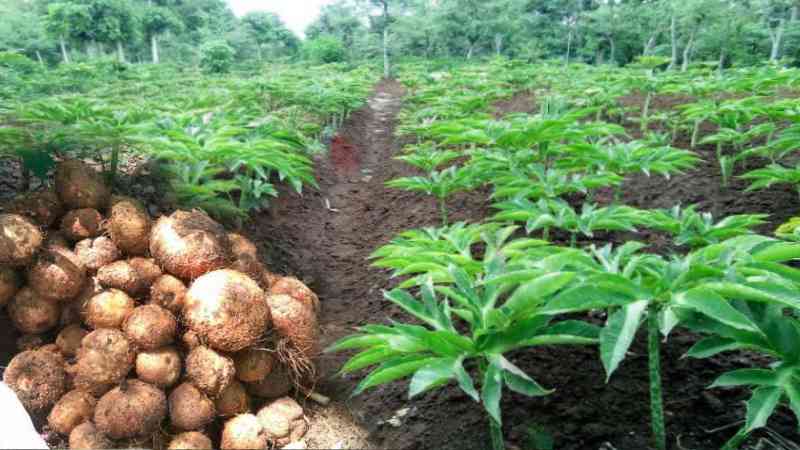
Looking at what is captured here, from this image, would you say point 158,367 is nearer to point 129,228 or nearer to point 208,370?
point 208,370

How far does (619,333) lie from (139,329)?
5.94 ft

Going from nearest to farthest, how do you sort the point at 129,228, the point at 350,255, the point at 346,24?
the point at 129,228
the point at 350,255
the point at 346,24

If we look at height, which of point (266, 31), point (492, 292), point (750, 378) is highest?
point (266, 31)

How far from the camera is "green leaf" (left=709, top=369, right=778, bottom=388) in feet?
4.26

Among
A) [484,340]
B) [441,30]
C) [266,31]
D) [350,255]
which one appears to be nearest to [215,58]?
[441,30]

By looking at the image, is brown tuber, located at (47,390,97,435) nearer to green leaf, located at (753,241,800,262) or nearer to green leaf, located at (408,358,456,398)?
green leaf, located at (408,358,456,398)

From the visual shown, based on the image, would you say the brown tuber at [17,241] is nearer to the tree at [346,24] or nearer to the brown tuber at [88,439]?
the brown tuber at [88,439]

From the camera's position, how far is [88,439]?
1903 millimetres

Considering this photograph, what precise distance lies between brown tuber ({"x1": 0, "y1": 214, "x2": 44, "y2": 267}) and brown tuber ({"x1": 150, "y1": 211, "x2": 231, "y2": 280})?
0.46m

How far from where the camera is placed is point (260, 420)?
7.19 ft

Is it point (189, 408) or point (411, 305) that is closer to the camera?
point (411, 305)

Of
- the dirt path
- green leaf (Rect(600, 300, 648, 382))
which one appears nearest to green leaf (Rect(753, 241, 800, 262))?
green leaf (Rect(600, 300, 648, 382))

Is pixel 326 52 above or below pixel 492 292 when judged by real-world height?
above

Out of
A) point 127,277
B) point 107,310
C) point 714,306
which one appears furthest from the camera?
point 127,277
